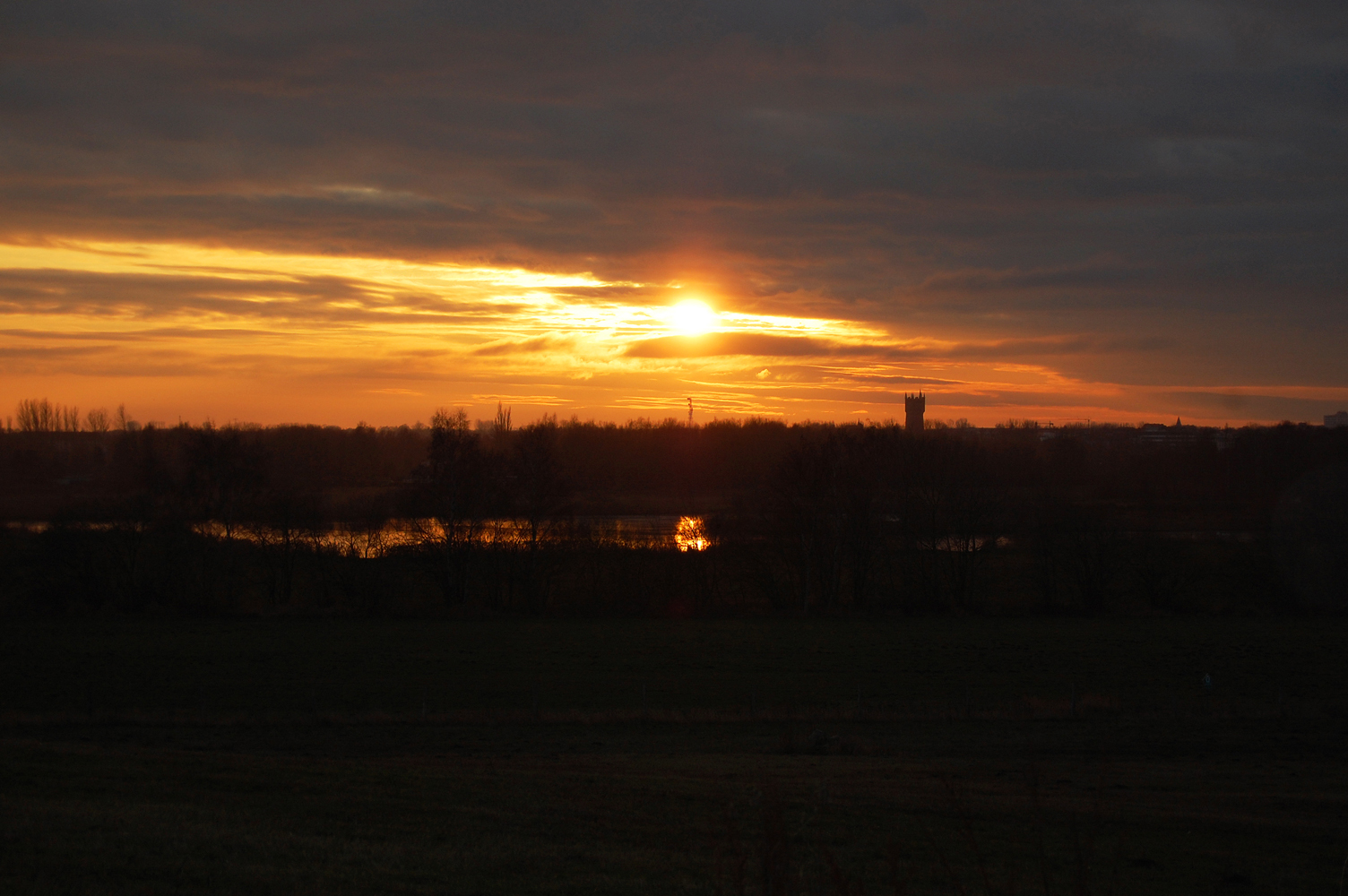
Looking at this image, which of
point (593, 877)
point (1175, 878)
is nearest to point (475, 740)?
point (593, 877)

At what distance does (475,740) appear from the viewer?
24828 mm

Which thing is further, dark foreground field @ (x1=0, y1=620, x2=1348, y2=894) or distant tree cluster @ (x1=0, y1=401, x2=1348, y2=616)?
distant tree cluster @ (x1=0, y1=401, x2=1348, y2=616)

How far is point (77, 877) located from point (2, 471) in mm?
121195

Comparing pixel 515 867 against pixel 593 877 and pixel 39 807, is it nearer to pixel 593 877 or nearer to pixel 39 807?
pixel 593 877

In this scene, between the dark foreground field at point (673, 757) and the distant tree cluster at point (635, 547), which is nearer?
the dark foreground field at point (673, 757)

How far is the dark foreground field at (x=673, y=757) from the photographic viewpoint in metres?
10.7

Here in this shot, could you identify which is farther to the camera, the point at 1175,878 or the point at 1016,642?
the point at 1016,642

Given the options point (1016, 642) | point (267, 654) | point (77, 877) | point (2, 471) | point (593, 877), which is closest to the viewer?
point (77, 877)

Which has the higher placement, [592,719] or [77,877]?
[77,877]

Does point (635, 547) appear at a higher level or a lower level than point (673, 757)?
higher

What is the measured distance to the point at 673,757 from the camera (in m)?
22.6

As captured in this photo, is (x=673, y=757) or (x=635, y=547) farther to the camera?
(x=635, y=547)

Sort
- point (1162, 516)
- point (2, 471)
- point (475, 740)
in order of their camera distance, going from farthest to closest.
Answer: point (2, 471)
point (1162, 516)
point (475, 740)

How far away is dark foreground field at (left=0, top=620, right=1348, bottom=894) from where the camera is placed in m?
10.7
